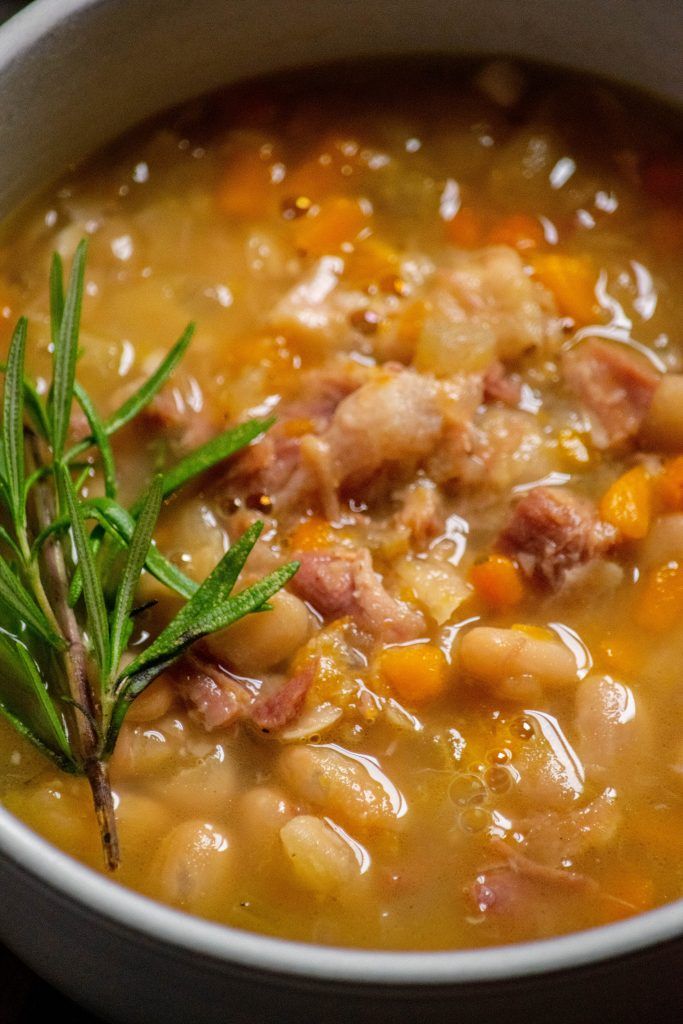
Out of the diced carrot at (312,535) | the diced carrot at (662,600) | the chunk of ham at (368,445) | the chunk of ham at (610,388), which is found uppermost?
the chunk of ham at (368,445)

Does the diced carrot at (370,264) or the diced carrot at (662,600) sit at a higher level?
the diced carrot at (370,264)

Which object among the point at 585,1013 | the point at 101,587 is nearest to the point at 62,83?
the point at 101,587

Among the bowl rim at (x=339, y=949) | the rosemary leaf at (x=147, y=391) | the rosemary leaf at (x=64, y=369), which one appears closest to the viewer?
the bowl rim at (x=339, y=949)

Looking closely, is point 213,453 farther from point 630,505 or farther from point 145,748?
point 630,505

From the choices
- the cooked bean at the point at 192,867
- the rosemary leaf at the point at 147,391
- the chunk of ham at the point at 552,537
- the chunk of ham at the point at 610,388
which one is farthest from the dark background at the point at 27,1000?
the chunk of ham at the point at 610,388

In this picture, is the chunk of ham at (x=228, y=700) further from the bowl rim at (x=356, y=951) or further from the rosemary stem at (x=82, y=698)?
the bowl rim at (x=356, y=951)

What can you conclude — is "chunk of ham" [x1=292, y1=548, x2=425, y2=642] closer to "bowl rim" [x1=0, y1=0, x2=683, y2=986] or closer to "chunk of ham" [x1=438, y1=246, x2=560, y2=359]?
"chunk of ham" [x1=438, y1=246, x2=560, y2=359]

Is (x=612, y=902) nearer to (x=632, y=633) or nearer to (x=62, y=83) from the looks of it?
(x=632, y=633)
